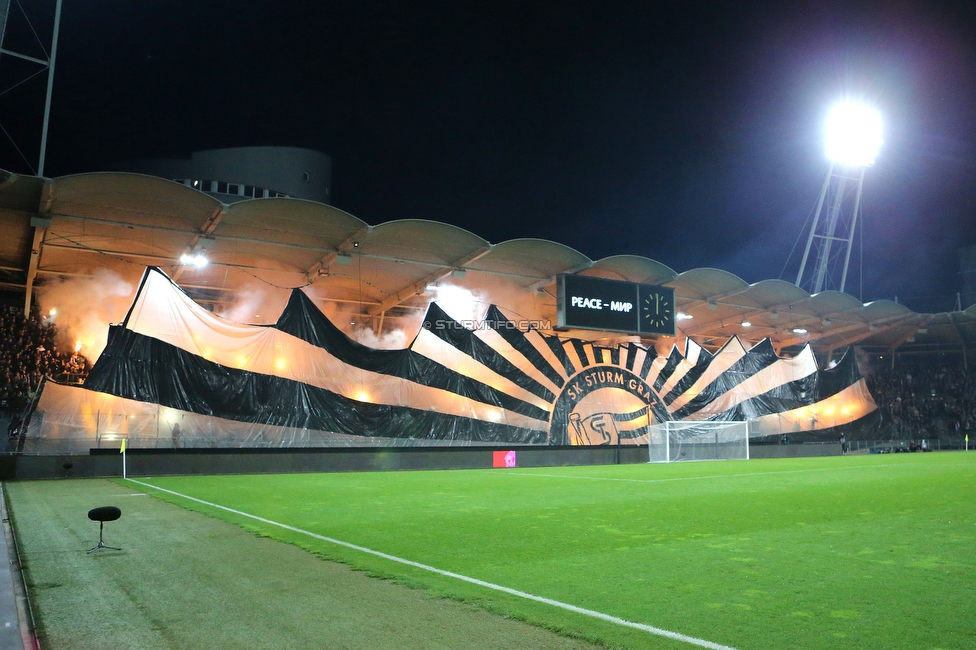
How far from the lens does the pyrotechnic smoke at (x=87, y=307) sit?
27.6 m

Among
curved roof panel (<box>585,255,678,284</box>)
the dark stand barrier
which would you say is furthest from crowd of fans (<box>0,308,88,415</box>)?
curved roof panel (<box>585,255,678,284</box>)

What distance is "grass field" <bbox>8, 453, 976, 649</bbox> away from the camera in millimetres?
4250

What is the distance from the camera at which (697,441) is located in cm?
3173

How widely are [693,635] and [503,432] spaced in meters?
24.6

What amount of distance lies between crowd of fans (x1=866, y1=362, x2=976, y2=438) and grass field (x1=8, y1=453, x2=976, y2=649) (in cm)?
3661

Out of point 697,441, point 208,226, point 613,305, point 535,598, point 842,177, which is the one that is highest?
point 842,177

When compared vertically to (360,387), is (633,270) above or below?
above

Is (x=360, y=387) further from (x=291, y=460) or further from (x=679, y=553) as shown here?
(x=679, y=553)

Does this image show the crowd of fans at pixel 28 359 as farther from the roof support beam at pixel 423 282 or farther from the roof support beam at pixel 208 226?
the roof support beam at pixel 423 282

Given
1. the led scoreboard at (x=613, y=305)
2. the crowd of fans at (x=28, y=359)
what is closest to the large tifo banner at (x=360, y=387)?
the led scoreboard at (x=613, y=305)

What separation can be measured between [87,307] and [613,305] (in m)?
21.8

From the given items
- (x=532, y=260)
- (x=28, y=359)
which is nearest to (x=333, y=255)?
(x=532, y=260)

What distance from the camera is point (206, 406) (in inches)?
887

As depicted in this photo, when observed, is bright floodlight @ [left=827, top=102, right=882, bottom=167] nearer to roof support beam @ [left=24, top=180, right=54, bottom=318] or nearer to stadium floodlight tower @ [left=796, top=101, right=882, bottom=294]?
stadium floodlight tower @ [left=796, top=101, right=882, bottom=294]
